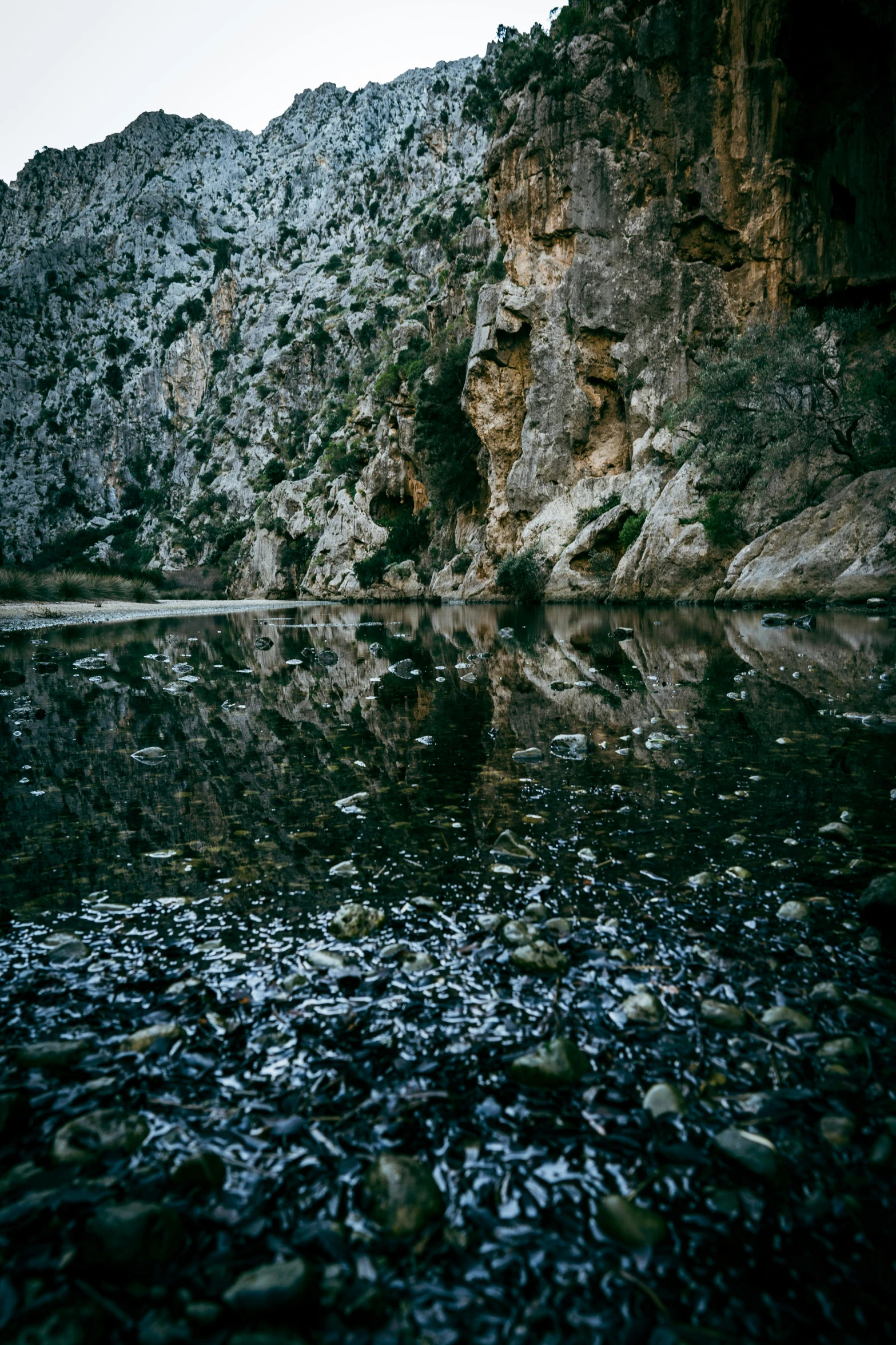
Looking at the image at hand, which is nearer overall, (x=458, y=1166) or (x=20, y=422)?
(x=458, y=1166)

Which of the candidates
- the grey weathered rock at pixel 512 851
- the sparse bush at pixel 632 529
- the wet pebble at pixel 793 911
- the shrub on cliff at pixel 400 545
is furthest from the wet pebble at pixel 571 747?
the shrub on cliff at pixel 400 545

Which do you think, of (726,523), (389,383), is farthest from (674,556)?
(389,383)

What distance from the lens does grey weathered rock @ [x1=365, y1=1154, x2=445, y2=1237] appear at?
4.39ft

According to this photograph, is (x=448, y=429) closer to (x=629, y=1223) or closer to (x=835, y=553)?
(x=835, y=553)

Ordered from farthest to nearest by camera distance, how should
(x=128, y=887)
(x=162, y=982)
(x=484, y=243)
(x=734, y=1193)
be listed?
(x=484, y=243) → (x=128, y=887) → (x=162, y=982) → (x=734, y=1193)

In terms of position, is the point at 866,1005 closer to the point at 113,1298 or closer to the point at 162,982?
the point at 113,1298

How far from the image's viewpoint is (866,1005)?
1.98 meters

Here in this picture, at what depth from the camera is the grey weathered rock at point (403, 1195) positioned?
1337mm

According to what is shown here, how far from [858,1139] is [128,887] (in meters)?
2.78

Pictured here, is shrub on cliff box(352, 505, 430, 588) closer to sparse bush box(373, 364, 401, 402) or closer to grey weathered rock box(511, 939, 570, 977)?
sparse bush box(373, 364, 401, 402)

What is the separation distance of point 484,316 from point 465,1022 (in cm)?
4386

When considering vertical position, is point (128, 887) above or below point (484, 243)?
below

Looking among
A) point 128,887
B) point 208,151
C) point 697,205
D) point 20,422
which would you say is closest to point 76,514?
point 20,422

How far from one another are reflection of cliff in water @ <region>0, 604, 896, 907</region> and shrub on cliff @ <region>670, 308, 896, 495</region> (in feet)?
37.0
